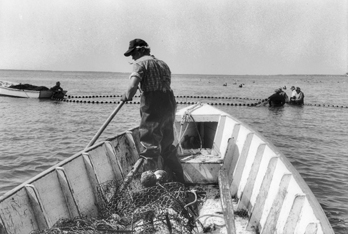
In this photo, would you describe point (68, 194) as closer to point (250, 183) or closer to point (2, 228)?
point (2, 228)

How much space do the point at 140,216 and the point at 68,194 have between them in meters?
1.07

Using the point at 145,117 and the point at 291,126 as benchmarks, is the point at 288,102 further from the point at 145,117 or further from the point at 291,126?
the point at 145,117

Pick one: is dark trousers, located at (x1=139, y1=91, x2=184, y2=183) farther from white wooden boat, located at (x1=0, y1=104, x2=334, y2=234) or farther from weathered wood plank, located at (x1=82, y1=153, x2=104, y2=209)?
weathered wood plank, located at (x1=82, y1=153, x2=104, y2=209)

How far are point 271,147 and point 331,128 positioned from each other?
48.1 feet

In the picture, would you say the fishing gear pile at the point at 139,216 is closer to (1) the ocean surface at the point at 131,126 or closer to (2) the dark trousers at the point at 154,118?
(2) the dark trousers at the point at 154,118

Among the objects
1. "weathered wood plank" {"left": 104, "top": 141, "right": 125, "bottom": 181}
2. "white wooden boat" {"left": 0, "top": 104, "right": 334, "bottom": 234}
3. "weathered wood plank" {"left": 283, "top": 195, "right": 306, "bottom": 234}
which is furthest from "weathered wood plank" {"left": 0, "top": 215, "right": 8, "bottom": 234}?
"weathered wood plank" {"left": 283, "top": 195, "right": 306, "bottom": 234}

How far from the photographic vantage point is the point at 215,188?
5586 mm

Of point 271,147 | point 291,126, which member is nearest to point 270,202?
point 271,147

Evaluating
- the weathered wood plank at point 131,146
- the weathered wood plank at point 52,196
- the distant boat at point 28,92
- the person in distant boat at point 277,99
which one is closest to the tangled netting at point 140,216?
the weathered wood plank at point 52,196

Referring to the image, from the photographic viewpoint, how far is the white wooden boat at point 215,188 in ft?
10.3

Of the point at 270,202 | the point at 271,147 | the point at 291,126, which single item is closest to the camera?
the point at 270,202

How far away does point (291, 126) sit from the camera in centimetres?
1822

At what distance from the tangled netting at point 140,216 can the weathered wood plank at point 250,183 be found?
1129 mm

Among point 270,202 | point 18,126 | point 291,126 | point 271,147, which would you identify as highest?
point 271,147
